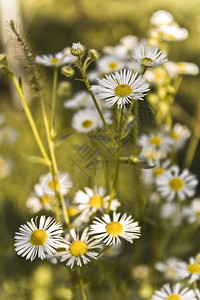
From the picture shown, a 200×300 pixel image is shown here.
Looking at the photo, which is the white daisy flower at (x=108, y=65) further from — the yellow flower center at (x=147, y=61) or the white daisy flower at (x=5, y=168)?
the white daisy flower at (x=5, y=168)

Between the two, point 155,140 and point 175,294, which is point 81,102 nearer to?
point 155,140

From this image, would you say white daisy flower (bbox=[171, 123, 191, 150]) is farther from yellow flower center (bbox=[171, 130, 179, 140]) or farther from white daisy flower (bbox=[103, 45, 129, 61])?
white daisy flower (bbox=[103, 45, 129, 61])

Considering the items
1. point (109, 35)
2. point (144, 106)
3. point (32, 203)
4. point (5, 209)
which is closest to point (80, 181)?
point (32, 203)

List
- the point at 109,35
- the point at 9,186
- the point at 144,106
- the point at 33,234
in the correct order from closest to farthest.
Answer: the point at 33,234 → the point at 144,106 → the point at 9,186 → the point at 109,35

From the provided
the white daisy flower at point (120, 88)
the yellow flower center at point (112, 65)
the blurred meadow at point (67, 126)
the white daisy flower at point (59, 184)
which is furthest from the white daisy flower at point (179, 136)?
the white daisy flower at point (120, 88)

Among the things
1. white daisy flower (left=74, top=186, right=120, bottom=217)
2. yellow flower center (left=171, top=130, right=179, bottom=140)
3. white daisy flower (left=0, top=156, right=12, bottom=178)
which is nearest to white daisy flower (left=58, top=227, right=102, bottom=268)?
white daisy flower (left=74, top=186, right=120, bottom=217)

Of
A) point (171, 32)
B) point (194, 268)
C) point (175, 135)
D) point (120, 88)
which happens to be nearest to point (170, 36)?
point (171, 32)

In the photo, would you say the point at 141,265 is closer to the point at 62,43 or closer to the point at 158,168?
the point at 158,168
